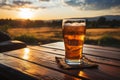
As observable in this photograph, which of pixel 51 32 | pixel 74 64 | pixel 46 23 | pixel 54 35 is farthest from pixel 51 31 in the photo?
pixel 74 64

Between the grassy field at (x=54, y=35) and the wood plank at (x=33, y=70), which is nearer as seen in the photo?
the wood plank at (x=33, y=70)

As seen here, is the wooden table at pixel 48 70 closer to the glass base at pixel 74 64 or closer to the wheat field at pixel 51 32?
the glass base at pixel 74 64

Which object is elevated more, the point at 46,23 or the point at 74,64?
the point at 74,64

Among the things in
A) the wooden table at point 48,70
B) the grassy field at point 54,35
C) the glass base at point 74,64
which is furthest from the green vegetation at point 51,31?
the glass base at point 74,64

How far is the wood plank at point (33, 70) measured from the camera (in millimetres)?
979

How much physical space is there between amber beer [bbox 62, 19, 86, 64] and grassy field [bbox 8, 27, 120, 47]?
19.4 feet

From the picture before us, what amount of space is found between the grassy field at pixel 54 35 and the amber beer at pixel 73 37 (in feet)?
19.4

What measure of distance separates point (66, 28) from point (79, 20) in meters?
0.07

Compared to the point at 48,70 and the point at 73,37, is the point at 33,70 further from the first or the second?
the point at 73,37

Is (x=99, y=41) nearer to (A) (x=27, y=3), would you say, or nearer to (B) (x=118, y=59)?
(A) (x=27, y=3)

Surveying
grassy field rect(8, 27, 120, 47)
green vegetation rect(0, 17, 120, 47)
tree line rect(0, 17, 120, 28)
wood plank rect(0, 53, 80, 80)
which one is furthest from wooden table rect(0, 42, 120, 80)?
tree line rect(0, 17, 120, 28)

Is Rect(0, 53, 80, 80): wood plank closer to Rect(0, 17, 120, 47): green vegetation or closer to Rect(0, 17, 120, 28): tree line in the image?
Rect(0, 17, 120, 47): green vegetation

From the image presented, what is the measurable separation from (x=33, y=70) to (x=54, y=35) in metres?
7.64

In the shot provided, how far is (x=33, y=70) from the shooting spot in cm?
110
